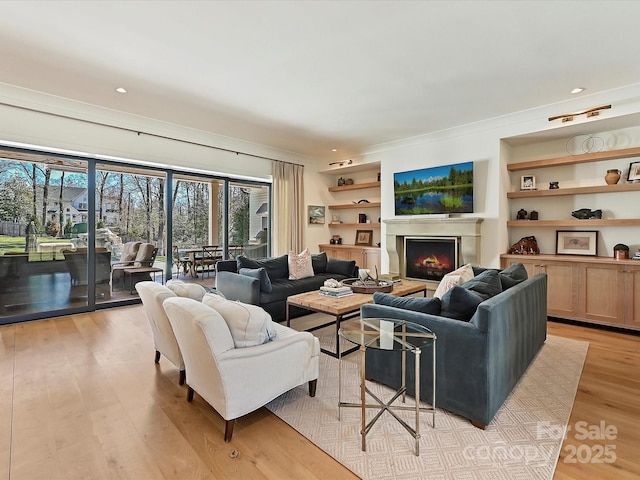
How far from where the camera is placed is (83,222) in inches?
184

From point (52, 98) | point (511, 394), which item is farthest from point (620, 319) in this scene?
point (52, 98)

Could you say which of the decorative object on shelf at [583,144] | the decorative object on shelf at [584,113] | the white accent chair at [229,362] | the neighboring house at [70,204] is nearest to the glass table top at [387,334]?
the white accent chair at [229,362]

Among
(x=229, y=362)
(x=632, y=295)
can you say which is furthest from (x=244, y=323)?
(x=632, y=295)

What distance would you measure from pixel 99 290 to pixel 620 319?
710cm

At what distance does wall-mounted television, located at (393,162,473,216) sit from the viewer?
5168 millimetres

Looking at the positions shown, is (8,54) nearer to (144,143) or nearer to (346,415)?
(144,143)

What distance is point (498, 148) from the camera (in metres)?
4.85

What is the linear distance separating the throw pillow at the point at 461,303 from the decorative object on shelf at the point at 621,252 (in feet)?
10.7

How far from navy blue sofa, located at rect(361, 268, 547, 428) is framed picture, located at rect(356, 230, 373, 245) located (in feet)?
15.1

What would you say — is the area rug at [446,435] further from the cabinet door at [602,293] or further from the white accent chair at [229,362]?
the cabinet door at [602,293]

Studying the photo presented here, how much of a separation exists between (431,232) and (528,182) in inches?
63.8

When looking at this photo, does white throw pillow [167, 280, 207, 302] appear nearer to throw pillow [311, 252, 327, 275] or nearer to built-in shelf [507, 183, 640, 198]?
throw pillow [311, 252, 327, 275]

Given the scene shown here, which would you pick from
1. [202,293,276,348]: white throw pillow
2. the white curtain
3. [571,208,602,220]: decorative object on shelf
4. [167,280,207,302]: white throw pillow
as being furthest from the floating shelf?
[202,293,276,348]: white throw pillow

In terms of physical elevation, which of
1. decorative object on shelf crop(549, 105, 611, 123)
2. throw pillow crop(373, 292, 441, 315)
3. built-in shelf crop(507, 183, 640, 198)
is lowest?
throw pillow crop(373, 292, 441, 315)
